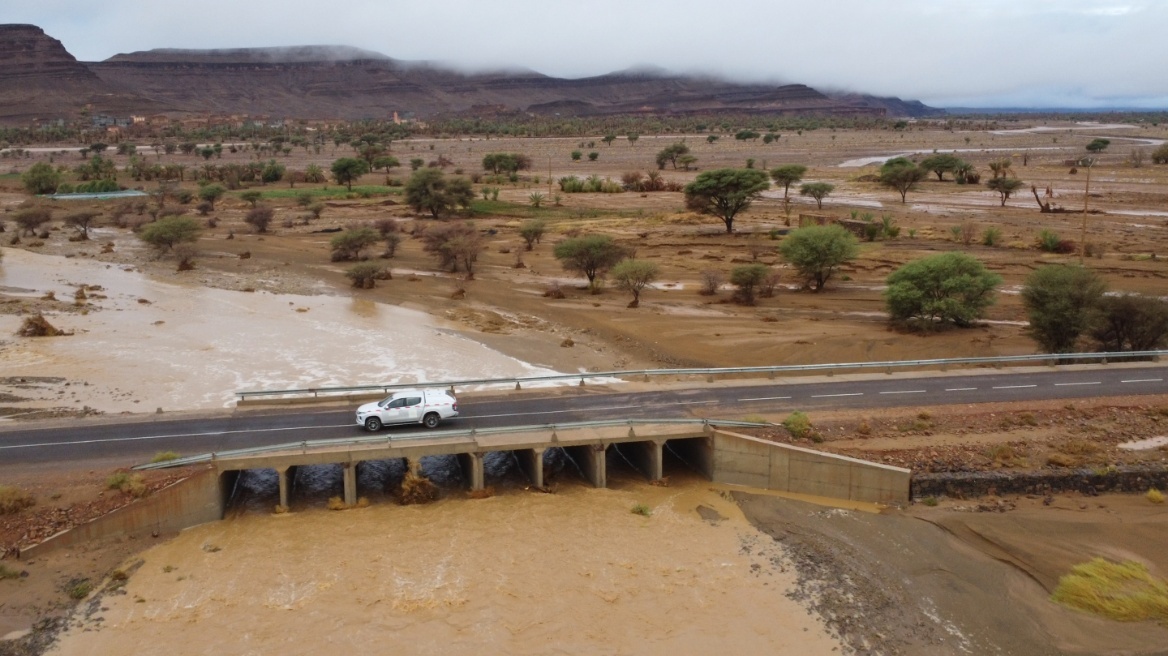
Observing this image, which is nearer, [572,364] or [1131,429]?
[1131,429]

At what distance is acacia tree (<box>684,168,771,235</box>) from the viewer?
65.9m

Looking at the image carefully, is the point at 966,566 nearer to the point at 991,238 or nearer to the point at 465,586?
the point at 465,586

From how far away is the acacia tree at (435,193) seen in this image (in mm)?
76312

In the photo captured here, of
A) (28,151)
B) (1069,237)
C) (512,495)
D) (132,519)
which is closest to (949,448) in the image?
(512,495)

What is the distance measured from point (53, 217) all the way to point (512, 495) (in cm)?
A: 7712

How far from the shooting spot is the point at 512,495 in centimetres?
2417

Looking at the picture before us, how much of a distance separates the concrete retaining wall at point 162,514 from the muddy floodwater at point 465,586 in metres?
0.46

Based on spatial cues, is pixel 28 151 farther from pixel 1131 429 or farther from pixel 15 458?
pixel 1131 429

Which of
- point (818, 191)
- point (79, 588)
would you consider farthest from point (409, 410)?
point (818, 191)

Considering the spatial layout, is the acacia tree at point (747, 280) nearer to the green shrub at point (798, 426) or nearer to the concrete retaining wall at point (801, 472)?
the green shrub at point (798, 426)

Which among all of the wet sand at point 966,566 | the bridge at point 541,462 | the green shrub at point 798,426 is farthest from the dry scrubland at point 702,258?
the wet sand at point 966,566

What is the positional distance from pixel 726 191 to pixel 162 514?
52.8 m

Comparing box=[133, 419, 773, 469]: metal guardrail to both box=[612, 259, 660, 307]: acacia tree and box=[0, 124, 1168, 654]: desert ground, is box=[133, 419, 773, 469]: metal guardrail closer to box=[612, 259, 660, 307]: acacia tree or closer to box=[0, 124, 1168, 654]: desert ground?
box=[0, 124, 1168, 654]: desert ground

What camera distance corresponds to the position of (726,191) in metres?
66.8
